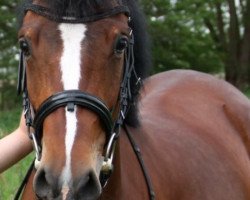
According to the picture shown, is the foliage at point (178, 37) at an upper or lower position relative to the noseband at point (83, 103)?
lower

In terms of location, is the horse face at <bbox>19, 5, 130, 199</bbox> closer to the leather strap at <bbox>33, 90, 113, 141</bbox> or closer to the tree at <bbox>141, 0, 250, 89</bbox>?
the leather strap at <bbox>33, 90, 113, 141</bbox>

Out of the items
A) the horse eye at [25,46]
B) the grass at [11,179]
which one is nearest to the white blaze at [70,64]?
the horse eye at [25,46]

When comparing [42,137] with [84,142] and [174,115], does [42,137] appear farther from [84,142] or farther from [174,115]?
[174,115]

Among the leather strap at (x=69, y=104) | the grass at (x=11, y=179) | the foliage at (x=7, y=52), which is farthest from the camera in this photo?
the foliage at (x=7, y=52)

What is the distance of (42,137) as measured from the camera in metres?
2.44

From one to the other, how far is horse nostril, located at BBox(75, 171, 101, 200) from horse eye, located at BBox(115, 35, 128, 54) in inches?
20.7

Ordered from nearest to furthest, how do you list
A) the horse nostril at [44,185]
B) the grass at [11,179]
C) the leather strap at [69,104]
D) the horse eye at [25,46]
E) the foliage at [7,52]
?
the horse nostril at [44,185] < the leather strap at [69,104] < the horse eye at [25,46] < the grass at [11,179] < the foliage at [7,52]

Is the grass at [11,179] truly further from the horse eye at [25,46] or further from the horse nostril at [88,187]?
the horse nostril at [88,187]

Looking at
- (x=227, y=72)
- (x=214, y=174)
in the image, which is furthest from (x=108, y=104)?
(x=227, y=72)

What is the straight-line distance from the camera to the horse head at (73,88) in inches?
89.6

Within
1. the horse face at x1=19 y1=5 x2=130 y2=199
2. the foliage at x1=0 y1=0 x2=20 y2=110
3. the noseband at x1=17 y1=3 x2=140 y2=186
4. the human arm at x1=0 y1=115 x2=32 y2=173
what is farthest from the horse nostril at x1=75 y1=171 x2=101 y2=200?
the foliage at x1=0 y1=0 x2=20 y2=110

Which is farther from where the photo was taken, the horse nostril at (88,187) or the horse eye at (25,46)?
the horse eye at (25,46)

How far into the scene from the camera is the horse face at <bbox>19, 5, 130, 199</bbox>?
226 centimetres

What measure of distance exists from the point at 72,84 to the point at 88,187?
0.37 meters
